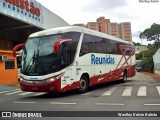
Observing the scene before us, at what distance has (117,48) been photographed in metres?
21.8

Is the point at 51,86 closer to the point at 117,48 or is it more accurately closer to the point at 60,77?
the point at 60,77

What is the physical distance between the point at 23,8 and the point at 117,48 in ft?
49.6

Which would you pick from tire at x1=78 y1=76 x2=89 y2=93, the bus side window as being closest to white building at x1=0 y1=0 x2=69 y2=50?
the bus side window

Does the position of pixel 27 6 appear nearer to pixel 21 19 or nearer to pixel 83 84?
pixel 21 19

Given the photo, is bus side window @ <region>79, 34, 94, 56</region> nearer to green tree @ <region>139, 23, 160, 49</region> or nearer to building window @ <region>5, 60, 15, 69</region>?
building window @ <region>5, 60, 15, 69</region>

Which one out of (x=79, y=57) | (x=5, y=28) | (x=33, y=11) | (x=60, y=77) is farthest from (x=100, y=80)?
(x=5, y=28)

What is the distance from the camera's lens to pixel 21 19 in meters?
32.6

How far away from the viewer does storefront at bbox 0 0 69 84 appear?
3046 centimetres

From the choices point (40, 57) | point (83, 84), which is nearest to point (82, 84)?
point (83, 84)

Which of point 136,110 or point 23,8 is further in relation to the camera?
point 23,8

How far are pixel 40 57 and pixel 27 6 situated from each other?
21.2 meters

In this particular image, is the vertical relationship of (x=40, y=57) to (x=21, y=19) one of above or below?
below

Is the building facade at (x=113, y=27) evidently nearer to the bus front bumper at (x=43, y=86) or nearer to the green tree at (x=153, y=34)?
the green tree at (x=153, y=34)

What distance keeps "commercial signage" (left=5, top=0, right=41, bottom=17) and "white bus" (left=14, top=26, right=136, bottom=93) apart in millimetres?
15583
